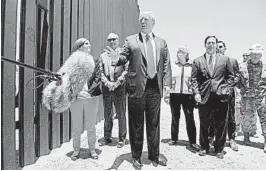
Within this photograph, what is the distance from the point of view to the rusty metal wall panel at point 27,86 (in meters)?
3.36

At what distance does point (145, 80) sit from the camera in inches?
146

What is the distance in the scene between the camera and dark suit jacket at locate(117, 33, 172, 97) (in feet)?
12.1

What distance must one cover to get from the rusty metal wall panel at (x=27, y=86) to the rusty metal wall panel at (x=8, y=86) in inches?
9.1

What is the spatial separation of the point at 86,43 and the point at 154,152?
5.73 feet

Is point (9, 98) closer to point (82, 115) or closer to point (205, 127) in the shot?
point (82, 115)

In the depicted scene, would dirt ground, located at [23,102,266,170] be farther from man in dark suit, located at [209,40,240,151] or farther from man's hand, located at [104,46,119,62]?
man's hand, located at [104,46,119,62]

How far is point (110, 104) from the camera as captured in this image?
4895 mm

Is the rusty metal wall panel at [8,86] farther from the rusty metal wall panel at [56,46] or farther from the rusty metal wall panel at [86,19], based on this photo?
the rusty metal wall panel at [86,19]

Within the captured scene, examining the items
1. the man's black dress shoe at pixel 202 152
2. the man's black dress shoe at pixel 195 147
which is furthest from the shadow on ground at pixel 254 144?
the man's black dress shoe at pixel 202 152

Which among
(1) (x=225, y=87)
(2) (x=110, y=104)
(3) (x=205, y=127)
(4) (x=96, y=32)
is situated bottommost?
(3) (x=205, y=127)

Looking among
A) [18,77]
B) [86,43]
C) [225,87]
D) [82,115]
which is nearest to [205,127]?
[225,87]

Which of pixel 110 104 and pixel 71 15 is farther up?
pixel 71 15

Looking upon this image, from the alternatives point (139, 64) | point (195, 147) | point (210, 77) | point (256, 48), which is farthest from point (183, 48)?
point (195, 147)

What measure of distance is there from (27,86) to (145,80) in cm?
145
